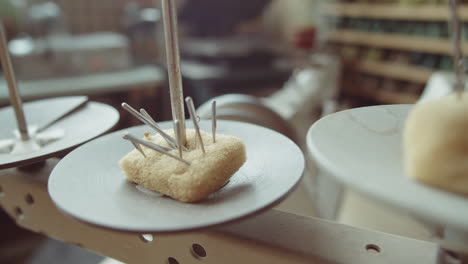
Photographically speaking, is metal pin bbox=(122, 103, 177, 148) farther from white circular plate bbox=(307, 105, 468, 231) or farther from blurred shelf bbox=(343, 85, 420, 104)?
blurred shelf bbox=(343, 85, 420, 104)

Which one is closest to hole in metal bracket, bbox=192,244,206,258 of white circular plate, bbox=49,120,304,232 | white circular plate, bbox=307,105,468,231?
white circular plate, bbox=49,120,304,232

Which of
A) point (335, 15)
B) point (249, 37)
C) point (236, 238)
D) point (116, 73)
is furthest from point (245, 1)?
point (236, 238)

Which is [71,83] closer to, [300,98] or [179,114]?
[300,98]

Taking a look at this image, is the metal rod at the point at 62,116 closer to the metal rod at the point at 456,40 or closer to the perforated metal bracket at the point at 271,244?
the perforated metal bracket at the point at 271,244

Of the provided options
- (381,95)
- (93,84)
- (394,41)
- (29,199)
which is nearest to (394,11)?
(394,41)

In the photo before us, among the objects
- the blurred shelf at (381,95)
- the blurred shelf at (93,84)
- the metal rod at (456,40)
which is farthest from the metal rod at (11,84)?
the blurred shelf at (381,95)

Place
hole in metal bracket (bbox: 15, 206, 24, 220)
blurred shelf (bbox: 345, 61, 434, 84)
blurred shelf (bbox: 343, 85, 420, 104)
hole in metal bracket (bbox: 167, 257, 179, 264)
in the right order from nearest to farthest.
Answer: hole in metal bracket (bbox: 167, 257, 179, 264)
hole in metal bracket (bbox: 15, 206, 24, 220)
blurred shelf (bbox: 345, 61, 434, 84)
blurred shelf (bbox: 343, 85, 420, 104)

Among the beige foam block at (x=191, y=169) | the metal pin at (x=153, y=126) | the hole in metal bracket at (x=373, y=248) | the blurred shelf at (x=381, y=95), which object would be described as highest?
the metal pin at (x=153, y=126)

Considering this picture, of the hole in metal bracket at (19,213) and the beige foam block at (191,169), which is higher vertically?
the beige foam block at (191,169)
